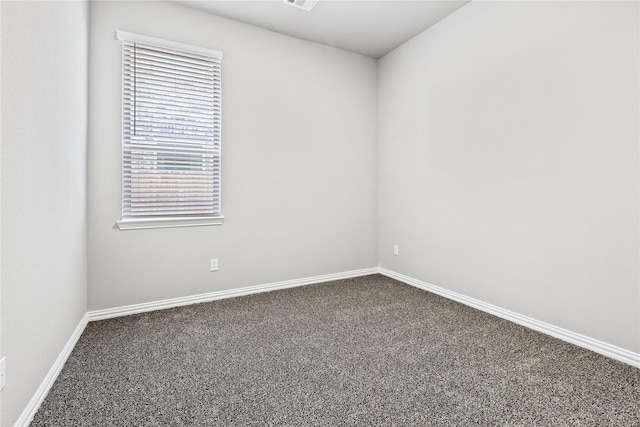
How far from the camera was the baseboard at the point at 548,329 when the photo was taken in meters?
1.82

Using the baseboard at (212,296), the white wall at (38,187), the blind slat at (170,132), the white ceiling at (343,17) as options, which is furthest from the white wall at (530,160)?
the white wall at (38,187)

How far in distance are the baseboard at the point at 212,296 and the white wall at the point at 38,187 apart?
1.43 feet

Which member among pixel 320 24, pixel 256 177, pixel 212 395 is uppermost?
pixel 320 24

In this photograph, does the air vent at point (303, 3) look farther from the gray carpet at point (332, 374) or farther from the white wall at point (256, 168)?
the gray carpet at point (332, 374)

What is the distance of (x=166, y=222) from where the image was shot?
8.67 feet

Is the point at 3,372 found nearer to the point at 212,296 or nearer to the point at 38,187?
the point at 38,187

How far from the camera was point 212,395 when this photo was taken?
1.49 metres

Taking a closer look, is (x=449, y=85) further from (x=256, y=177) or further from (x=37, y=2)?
(x=37, y=2)

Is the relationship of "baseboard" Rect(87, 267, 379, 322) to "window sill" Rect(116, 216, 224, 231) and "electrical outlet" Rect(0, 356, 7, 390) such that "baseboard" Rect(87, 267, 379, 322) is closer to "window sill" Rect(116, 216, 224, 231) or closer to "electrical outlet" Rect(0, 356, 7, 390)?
"window sill" Rect(116, 216, 224, 231)

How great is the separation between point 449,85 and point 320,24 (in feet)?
4.56

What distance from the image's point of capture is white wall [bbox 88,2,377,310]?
2432 millimetres

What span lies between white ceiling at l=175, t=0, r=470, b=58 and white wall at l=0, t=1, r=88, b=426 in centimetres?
129

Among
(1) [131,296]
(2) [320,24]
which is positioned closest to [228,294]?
(1) [131,296]

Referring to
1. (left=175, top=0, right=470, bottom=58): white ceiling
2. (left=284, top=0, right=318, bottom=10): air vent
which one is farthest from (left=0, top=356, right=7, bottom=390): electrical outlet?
(left=284, top=0, right=318, bottom=10): air vent
